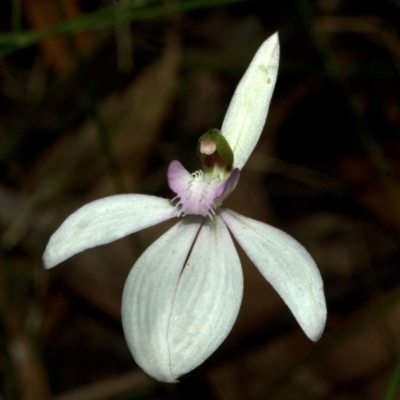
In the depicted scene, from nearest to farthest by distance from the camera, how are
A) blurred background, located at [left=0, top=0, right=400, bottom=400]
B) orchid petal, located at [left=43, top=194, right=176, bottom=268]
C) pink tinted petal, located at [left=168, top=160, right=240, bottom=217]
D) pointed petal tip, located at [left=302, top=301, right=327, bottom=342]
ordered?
pointed petal tip, located at [left=302, top=301, right=327, bottom=342] < orchid petal, located at [left=43, top=194, right=176, bottom=268] < pink tinted petal, located at [left=168, top=160, right=240, bottom=217] < blurred background, located at [left=0, top=0, right=400, bottom=400]

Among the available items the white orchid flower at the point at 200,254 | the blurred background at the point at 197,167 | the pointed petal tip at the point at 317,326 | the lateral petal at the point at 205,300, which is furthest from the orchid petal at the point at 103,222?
the blurred background at the point at 197,167

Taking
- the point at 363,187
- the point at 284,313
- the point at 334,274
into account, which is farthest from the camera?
the point at 363,187

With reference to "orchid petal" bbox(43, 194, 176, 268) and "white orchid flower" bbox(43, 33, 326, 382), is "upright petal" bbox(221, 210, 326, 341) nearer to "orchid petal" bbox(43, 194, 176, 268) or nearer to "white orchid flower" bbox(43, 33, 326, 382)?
"white orchid flower" bbox(43, 33, 326, 382)

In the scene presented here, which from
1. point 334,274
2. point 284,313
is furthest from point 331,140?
point 284,313

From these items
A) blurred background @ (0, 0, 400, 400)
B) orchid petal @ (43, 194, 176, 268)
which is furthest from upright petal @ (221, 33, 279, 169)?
blurred background @ (0, 0, 400, 400)

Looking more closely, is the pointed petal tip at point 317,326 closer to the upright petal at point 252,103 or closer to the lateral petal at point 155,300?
the lateral petal at point 155,300

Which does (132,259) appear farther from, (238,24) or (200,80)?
(238,24)
